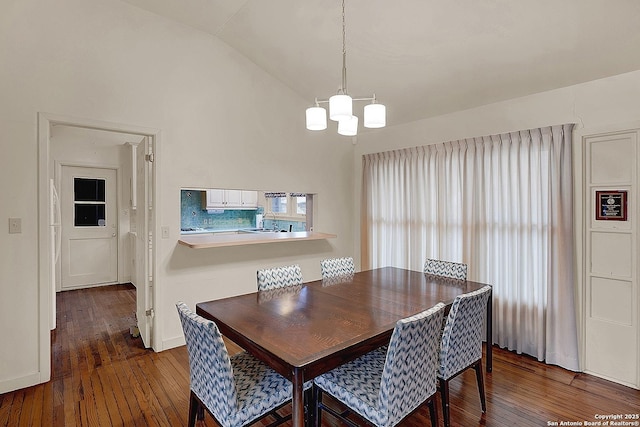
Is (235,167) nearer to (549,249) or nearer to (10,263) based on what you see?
(10,263)

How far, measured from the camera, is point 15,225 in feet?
8.24

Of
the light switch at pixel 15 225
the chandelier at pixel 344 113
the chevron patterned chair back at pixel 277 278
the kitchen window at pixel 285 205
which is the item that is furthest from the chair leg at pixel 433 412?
the kitchen window at pixel 285 205

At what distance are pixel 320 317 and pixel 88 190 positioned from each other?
5277mm

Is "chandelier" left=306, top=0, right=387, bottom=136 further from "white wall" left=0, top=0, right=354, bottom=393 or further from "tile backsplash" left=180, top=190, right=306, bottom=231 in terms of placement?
"tile backsplash" left=180, top=190, right=306, bottom=231

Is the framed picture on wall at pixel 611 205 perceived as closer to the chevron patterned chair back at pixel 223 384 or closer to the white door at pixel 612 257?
the white door at pixel 612 257

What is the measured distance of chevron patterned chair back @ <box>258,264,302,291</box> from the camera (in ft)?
8.49

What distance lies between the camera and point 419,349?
163cm

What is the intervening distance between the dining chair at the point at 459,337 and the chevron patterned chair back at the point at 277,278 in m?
1.20

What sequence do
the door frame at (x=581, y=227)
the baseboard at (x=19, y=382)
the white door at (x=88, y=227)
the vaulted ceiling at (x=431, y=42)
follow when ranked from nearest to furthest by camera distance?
the vaulted ceiling at (x=431, y=42) → the baseboard at (x=19, y=382) → the door frame at (x=581, y=227) → the white door at (x=88, y=227)

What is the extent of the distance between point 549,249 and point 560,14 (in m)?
1.77

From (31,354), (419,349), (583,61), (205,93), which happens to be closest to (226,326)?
(419,349)

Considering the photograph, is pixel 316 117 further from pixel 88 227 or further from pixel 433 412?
pixel 88 227

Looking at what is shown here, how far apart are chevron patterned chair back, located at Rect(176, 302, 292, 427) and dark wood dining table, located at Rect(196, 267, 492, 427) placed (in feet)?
0.59

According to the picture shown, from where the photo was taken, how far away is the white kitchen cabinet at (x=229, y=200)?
21.3ft
